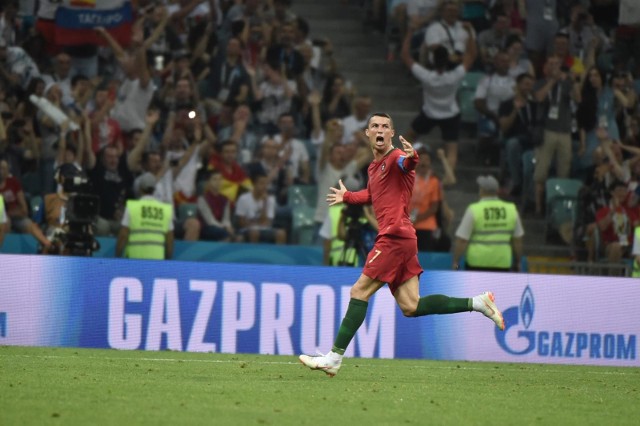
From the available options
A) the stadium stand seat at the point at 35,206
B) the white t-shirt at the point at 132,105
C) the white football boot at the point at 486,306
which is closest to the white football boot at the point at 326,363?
the white football boot at the point at 486,306

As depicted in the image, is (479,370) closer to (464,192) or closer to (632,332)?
(632,332)

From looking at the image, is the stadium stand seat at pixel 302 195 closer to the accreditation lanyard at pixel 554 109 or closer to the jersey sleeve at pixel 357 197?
the accreditation lanyard at pixel 554 109

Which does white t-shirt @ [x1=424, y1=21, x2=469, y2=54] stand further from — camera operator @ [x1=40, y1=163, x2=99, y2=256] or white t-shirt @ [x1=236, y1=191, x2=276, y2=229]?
camera operator @ [x1=40, y1=163, x2=99, y2=256]

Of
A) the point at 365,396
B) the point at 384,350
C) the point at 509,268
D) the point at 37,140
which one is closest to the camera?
the point at 365,396

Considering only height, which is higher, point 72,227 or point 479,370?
point 72,227

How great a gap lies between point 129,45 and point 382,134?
1134 centimetres

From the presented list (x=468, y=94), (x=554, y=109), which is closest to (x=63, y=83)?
(x=468, y=94)

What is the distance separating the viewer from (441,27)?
23.1 metres

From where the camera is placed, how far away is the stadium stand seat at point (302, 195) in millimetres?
21156

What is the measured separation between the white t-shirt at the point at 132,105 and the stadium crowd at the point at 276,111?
2 centimetres

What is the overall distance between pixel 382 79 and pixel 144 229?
832cm

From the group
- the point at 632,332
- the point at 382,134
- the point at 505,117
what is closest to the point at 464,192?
the point at 505,117

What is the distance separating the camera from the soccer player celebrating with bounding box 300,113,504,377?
11.9 meters

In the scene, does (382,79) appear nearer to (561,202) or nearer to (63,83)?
(561,202)
